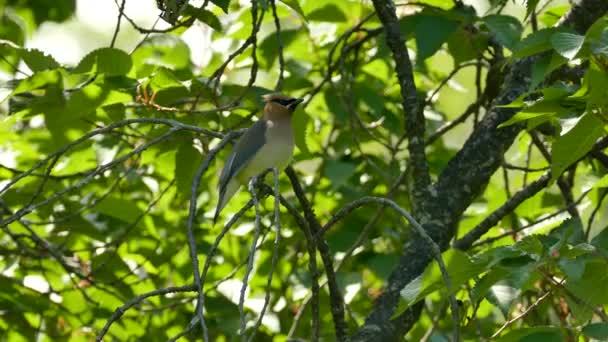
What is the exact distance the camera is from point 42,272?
495 cm

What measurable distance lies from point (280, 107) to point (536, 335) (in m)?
2.57

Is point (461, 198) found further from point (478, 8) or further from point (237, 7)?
point (237, 7)

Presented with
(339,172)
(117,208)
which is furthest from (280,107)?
(117,208)

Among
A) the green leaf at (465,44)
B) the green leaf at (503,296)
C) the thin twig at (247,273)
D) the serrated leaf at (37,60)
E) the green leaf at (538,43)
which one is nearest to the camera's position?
the thin twig at (247,273)

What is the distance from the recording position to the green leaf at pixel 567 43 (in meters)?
2.61

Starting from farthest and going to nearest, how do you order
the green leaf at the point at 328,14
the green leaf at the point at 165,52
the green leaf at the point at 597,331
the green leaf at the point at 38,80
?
the green leaf at the point at 165,52 → the green leaf at the point at 328,14 → the green leaf at the point at 38,80 → the green leaf at the point at 597,331

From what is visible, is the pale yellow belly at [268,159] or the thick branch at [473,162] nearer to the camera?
the thick branch at [473,162]

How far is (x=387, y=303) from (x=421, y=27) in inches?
40.3

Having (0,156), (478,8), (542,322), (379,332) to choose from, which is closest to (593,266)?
(379,332)

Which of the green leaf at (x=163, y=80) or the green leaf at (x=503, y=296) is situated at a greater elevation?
the green leaf at (x=163, y=80)

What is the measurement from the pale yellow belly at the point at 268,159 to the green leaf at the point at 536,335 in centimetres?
185

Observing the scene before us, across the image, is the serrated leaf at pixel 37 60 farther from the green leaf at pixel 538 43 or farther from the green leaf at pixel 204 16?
the green leaf at pixel 538 43

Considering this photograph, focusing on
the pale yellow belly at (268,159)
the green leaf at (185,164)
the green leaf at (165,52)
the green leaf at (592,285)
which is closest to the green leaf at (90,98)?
the green leaf at (185,164)

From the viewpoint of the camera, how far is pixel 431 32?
4094 mm
